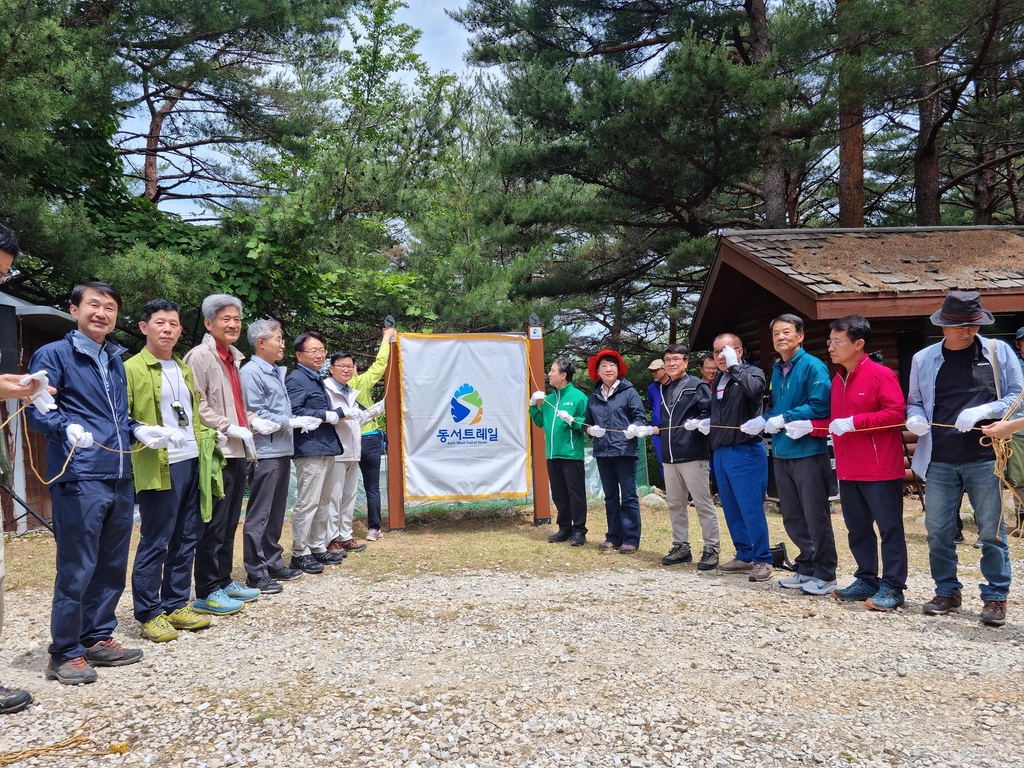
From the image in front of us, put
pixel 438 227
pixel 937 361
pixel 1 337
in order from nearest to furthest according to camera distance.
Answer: pixel 937 361, pixel 1 337, pixel 438 227

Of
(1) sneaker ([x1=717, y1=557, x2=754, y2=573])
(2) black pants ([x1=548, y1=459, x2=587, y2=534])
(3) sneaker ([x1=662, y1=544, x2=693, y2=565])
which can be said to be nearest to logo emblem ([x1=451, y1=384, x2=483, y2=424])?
(2) black pants ([x1=548, y1=459, x2=587, y2=534])

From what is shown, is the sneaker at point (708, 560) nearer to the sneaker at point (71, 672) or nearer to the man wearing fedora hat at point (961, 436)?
the man wearing fedora hat at point (961, 436)

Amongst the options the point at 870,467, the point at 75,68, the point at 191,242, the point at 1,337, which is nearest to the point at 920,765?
the point at 870,467

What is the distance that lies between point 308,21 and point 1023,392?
9.75 m

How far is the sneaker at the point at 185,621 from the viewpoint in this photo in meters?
3.97

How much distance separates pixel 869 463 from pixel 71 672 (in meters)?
4.34

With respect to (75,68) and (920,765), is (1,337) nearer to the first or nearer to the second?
(75,68)

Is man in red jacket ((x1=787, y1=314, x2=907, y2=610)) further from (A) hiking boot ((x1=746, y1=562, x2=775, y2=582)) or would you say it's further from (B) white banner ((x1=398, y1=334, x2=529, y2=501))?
(B) white banner ((x1=398, y1=334, x2=529, y2=501))

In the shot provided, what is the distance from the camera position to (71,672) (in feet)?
10.3

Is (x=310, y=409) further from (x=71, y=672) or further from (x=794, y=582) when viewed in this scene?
(x=794, y=582)

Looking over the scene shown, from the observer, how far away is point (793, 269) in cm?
766

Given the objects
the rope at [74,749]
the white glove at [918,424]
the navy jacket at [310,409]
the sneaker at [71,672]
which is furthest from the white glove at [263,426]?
the white glove at [918,424]

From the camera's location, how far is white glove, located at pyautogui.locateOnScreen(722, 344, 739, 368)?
518 cm

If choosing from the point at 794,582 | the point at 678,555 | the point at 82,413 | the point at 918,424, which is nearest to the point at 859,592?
the point at 794,582
